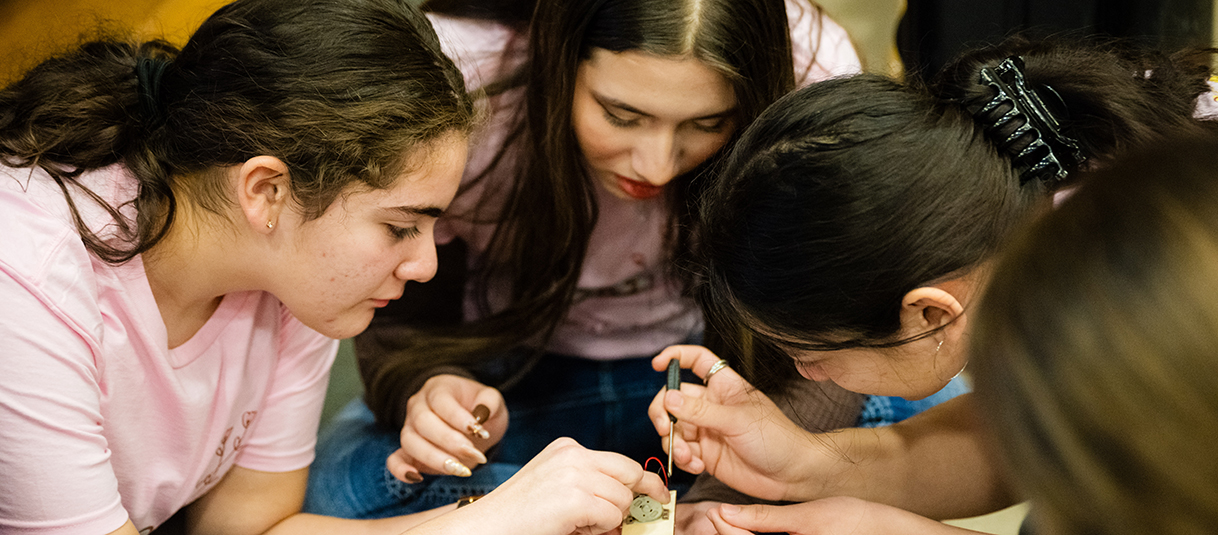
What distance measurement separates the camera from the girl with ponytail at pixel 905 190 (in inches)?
29.7

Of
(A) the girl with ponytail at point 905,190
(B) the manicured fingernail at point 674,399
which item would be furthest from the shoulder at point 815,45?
(B) the manicured fingernail at point 674,399

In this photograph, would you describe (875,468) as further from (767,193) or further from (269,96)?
(269,96)

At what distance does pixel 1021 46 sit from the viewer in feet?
2.91

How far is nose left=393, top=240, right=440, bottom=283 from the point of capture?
3.05 ft

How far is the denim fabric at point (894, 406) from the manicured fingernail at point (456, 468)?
54 centimetres

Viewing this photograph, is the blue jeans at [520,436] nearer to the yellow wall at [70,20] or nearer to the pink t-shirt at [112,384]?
the pink t-shirt at [112,384]

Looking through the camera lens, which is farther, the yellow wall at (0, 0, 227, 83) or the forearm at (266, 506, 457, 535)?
the yellow wall at (0, 0, 227, 83)

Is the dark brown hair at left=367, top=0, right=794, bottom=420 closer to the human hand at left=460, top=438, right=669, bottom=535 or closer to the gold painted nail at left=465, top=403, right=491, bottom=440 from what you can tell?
the gold painted nail at left=465, top=403, right=491, bottom=440

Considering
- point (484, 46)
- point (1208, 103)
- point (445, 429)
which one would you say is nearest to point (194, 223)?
point (445, 429)

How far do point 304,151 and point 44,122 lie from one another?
0.88 feet

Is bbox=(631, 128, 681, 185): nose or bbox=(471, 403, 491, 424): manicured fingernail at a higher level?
bbox=(631, 128, 681, 185): nose

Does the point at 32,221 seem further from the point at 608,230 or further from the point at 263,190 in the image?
the point at 608,230

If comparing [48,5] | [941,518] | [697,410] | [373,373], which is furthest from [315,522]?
[48,5]

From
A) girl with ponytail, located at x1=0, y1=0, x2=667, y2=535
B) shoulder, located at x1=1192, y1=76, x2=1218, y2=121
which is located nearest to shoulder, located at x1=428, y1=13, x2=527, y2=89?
girl with ponytail, located at x1=0, y1=0, x2=667, y2=535
